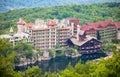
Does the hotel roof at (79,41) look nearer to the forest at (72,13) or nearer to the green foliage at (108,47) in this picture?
the green foliage at (108,47)

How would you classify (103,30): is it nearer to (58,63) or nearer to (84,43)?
(84,43)

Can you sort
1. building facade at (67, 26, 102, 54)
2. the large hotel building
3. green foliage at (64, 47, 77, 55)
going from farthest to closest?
1. building facade at (67, 26, 102, 54)
2. the large hotel building
3. green foliage at (64, 47, 77, 55)

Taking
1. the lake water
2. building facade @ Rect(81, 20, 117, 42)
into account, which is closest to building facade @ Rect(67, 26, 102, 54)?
the lake water

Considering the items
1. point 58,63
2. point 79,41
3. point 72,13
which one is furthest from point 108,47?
point 72,13

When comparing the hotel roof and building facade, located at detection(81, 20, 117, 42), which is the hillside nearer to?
building facade, located at detection(81, 20, 117, 42)

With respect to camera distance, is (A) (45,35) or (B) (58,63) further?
(A) (45,35)

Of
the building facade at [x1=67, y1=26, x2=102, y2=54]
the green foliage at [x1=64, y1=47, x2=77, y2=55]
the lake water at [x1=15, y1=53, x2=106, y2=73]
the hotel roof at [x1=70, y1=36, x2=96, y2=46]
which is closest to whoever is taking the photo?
the lake water at [x1=15, y1=53, x2=106, y2=73]

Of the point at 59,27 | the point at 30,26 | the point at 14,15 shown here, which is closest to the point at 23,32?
the point at 30,26

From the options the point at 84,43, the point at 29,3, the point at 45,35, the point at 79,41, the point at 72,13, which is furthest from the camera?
the point at 29,3

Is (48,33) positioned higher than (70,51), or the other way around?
(48,33)

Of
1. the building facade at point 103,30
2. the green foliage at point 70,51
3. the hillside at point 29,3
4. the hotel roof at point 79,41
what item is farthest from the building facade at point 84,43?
the hillside at point 29,3

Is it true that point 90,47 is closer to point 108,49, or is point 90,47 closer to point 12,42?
point 108,49
